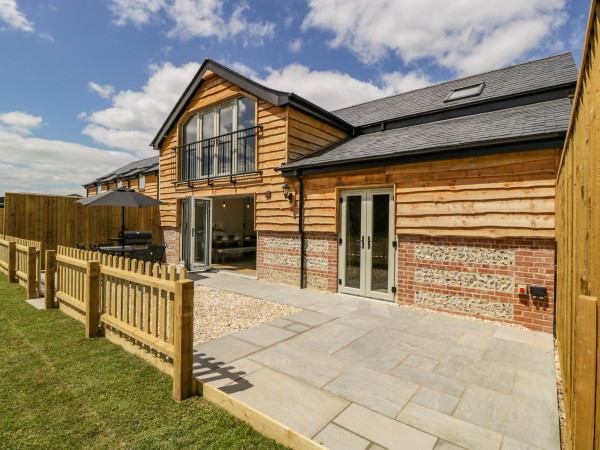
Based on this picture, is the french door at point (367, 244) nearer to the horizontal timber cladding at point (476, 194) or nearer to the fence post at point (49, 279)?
the horizontal timber cladding at point (476, 194)

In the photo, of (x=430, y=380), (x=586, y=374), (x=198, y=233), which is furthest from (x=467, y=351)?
(x=198, y=233)

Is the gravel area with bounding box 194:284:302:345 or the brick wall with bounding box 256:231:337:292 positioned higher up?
the brick wall with bounding box 256:231:337:292

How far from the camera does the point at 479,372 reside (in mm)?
3121

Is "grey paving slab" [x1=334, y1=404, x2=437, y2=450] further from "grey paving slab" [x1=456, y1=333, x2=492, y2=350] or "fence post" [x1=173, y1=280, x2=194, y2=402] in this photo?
"grey paving slab" [x1=456, y1=333, x2=492, y2=350]

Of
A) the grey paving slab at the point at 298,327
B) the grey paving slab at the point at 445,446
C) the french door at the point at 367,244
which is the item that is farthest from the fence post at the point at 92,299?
the french door at the point at 367,244

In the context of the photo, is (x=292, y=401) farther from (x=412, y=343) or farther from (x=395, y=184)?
(x=395, y=184)

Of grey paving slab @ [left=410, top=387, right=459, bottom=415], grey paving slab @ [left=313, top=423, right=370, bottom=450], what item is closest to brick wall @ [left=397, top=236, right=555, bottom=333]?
grey paving slab @ [left=410, top=387, right=459, bottom=415]

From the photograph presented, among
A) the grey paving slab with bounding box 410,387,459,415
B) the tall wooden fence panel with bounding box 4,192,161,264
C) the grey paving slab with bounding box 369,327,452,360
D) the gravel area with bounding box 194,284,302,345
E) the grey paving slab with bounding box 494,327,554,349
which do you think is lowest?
the grey paving slab with bounding box 494,327,554,349

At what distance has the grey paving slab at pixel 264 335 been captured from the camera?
12.8 feet

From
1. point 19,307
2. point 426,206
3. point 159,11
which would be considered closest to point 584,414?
point 426,206

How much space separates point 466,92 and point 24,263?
12.1 metres

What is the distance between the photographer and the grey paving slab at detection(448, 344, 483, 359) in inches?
140

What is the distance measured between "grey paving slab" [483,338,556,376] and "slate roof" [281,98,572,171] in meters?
3.03

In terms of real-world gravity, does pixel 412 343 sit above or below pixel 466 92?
below
